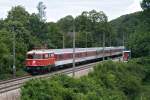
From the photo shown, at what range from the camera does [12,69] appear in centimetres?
6006

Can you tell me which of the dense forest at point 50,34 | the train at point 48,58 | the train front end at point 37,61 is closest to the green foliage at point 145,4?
the dense forest at point 50,34

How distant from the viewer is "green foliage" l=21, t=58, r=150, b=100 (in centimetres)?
3294

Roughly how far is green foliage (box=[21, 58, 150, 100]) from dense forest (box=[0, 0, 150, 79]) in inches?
285

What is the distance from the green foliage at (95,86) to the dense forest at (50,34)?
7.24 metres

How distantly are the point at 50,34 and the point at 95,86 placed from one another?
67.5m

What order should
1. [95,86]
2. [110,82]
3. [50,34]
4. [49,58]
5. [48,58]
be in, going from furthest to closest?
1. [50,34]
2. [49,58]
3. [48,58]
4. [110,82]
5. [95,86]

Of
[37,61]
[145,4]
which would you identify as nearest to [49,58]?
[37,61]

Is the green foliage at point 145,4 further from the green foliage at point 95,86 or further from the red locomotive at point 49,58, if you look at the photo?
the green foliage at point 95,86

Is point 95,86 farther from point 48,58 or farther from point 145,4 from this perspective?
point 145,4

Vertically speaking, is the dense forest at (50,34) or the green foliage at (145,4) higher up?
the green foliage at (145,4)

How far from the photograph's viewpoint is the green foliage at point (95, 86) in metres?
32.9

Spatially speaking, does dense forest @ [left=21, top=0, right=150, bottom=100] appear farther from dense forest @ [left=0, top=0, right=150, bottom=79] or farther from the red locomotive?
the red locomotive

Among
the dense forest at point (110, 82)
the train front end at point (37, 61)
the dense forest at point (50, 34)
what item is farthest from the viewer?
the dense forest at point (50, 34)

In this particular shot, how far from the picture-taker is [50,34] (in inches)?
4360
